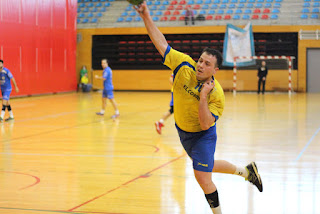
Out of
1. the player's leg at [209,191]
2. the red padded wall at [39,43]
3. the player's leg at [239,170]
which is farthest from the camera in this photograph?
the red padded wall at [39,43]

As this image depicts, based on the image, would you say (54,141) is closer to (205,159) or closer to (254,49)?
(205,159)

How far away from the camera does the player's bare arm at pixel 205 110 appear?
4.60 metres

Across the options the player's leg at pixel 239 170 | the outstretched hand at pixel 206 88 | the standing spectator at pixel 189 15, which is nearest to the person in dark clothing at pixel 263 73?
the standing spectator at pixel 189 15

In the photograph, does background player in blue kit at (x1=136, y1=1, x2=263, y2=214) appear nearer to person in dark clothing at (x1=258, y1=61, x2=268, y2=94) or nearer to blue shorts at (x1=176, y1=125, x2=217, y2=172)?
blue shorts at (x1=176, y1=125, x2=217, y2=172)

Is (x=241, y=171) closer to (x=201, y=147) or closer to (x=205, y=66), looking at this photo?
(x=201, y=147)

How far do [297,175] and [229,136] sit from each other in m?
4.47

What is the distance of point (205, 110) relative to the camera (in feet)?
15.1

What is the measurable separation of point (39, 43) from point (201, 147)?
23542mm

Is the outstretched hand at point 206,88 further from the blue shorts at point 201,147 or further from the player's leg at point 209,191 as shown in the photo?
the player's leg at point 209,191

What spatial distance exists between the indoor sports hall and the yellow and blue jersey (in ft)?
3.96

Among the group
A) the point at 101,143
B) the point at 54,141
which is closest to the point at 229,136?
the point at 101,143

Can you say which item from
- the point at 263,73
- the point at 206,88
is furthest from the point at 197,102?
the point at 263,73

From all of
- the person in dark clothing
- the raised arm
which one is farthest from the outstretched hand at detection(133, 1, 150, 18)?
the person in dark clothing

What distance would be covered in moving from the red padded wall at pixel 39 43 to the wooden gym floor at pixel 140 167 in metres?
10.00
